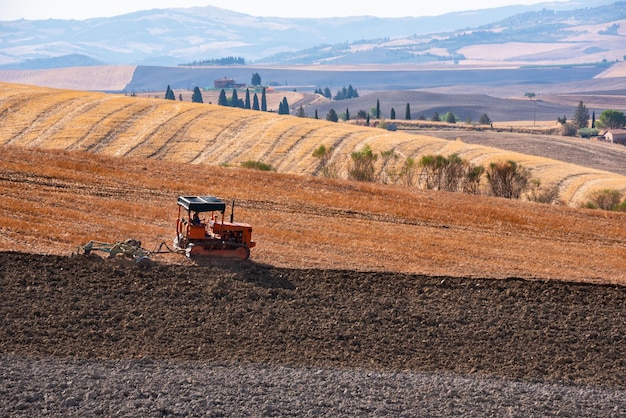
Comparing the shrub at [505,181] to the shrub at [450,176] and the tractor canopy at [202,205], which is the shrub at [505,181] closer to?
the shrub at [450,176]

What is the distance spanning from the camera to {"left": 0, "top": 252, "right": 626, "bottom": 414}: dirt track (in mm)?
15578

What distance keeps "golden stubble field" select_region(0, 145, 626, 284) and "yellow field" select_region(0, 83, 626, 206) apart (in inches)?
848

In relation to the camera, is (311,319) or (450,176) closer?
(311,319)

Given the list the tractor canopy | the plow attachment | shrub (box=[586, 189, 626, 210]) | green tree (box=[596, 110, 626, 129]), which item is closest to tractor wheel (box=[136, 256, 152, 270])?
the plow attachment

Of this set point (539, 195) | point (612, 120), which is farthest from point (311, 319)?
point (612, 120)

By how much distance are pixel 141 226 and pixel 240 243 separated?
5.30 m

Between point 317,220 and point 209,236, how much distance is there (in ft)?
30.5

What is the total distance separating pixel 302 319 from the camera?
1738 cm

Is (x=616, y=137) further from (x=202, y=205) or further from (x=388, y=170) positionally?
(x=202, y=205)

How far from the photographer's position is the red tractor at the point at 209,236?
20.1 meters

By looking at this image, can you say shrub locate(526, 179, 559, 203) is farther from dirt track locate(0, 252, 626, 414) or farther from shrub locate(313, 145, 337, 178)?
dirt track locate(0, 252, 626, 414)

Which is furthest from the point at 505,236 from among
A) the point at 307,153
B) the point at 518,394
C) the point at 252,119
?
the point at 252,119

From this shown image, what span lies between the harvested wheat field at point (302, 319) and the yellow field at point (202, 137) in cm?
3090

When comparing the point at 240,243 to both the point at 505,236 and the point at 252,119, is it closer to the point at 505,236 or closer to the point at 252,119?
the point at 505,236
